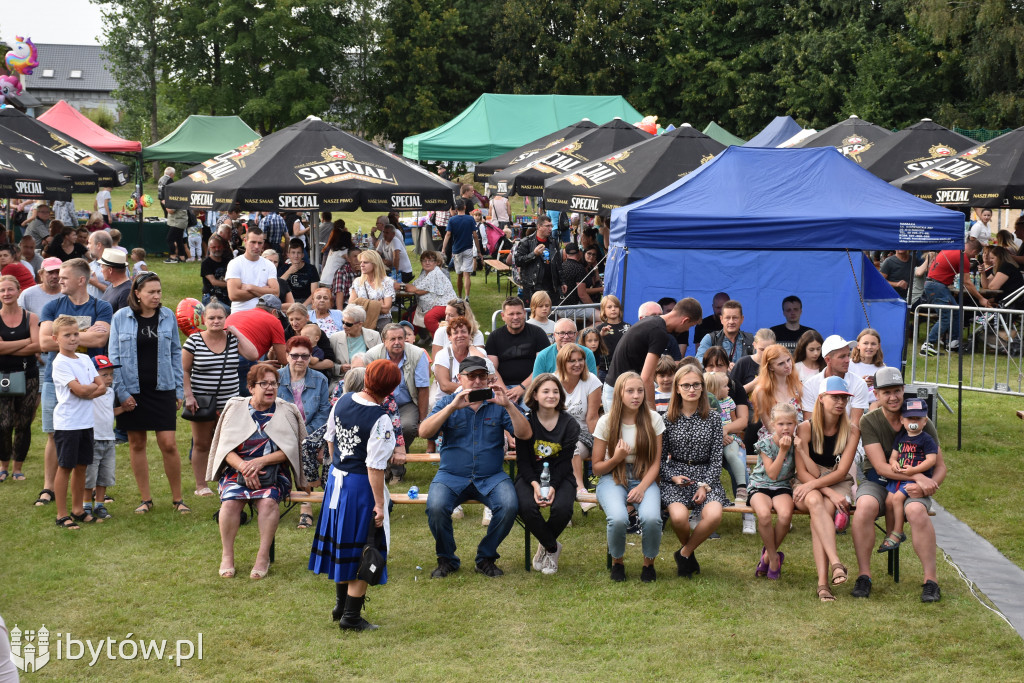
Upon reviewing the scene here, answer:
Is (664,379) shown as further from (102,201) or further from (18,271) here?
(102,201)

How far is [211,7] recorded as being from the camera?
46.6m

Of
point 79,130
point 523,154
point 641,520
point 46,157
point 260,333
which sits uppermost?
point 79,130

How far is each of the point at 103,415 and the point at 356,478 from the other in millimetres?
2931

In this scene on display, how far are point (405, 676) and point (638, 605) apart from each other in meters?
1.74

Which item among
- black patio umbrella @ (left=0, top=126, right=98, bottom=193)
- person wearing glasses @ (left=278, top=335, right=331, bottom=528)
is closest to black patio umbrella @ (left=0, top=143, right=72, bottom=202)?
black patio umbrella @ (left=0, top=126, right=98, bottom=193)

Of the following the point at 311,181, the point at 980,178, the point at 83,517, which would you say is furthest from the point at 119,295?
the point at 980,178

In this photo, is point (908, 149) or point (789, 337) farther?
point (908, 149)

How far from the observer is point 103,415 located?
798 cm

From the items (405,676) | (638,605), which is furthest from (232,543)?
(638,605)

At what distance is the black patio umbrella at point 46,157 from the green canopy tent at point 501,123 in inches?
338

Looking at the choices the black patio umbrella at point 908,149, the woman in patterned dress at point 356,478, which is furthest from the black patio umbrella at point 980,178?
the woman in patterned dress at point 356,478

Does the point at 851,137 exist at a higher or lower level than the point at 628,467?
higher

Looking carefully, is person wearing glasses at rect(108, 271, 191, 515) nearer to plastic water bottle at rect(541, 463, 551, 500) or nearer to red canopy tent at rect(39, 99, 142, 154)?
plastic water bottle at rect(541, 463, 551, 500)

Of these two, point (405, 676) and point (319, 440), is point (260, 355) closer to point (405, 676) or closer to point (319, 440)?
point (319, 440)
